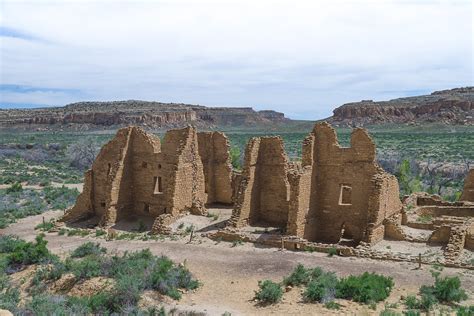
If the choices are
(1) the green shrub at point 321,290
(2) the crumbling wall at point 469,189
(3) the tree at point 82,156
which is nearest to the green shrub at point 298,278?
(1) the green shrub at point 321,290

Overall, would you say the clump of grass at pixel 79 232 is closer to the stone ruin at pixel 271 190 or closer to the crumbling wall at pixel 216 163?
the stone ruin at pixel 271 190

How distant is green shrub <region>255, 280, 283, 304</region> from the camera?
13.2 meters

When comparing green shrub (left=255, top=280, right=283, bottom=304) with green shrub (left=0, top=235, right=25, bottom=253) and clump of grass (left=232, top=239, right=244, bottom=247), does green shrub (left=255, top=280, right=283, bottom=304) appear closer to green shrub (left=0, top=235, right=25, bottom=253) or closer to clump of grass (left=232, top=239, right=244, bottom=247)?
clump of grass (left=232, top=239, right=244, bottom=247)

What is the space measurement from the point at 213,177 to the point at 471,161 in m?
28.9

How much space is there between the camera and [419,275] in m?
14.9

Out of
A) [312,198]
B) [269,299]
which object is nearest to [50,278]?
[269,299]

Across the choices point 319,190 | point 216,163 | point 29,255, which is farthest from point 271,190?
point 29,255

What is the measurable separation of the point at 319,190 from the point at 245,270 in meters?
5.69

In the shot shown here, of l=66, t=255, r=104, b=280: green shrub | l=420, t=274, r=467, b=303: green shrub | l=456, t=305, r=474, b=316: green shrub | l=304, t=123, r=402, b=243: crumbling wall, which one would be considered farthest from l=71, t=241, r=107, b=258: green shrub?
l=456, t=305, r=474, b=316: green shrub

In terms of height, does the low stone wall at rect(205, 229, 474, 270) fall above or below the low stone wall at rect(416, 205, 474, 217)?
below

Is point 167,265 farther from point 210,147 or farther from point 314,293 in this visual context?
point 210,147

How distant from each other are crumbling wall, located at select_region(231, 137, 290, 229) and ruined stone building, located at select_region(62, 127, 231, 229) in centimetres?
278

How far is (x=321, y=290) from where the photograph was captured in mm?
13094

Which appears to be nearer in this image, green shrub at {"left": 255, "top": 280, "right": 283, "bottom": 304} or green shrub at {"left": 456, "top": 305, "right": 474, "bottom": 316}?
green shrub at {"left": 456, "top": 305, "right": 474, "bottom": 316}
